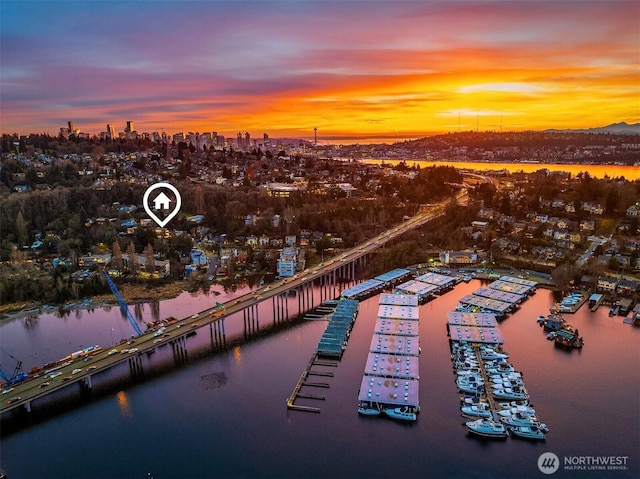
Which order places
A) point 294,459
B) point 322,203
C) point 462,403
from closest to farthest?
point 294,459 < point 462,403 < point 322,203

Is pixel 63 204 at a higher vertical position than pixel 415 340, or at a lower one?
higher

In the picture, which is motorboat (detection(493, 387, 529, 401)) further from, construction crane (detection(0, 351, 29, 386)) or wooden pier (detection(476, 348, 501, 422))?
construction crane (detection(0, 351, 29, 386))

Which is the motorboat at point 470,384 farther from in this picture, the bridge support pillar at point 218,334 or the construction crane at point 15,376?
the construction crane at point 15,376

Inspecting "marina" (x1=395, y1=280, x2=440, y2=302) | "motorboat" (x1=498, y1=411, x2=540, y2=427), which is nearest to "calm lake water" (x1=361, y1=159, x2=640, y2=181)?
"marina" (x1=395, y1=280, x2=440, y2=302)

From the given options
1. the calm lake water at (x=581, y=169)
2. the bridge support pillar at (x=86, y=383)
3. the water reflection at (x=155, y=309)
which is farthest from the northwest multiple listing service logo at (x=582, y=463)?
the calm lake water at (x=581, y=169)

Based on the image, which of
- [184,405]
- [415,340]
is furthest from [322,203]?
[184,405]

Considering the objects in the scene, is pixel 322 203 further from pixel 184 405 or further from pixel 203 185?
pixel 184 405
